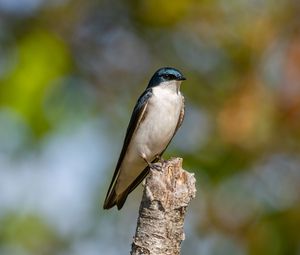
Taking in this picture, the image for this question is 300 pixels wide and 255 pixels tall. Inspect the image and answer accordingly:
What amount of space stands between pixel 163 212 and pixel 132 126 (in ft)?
6.50

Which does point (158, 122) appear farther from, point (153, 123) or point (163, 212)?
point (163, 212)

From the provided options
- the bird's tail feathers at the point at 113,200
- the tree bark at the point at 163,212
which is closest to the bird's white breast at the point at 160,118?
the bird's tail feathers at the point at 113,200

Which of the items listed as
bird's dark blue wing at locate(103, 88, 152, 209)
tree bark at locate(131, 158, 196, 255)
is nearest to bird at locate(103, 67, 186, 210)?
bird's dark blue wing at locate(103, 88, 152, 209)

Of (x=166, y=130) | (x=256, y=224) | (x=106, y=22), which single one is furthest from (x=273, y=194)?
(x=106, y=22)

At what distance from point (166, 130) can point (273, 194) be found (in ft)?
2.21

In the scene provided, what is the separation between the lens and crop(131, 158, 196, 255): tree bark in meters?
3.42

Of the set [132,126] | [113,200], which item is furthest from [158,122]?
[113,200]

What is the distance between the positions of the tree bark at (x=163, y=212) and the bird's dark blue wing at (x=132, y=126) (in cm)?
165

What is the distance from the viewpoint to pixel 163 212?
350 cm

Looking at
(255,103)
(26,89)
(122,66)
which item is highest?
(122,66)

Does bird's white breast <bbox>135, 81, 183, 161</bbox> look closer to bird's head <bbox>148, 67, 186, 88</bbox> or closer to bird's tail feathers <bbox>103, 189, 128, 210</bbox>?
bird's head <bbox>148, 67, 186, 88</bbox>

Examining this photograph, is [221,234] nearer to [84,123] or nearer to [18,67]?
[84,123]

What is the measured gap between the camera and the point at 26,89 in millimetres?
4875

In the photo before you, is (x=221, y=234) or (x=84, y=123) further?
(x=221, y=234)
